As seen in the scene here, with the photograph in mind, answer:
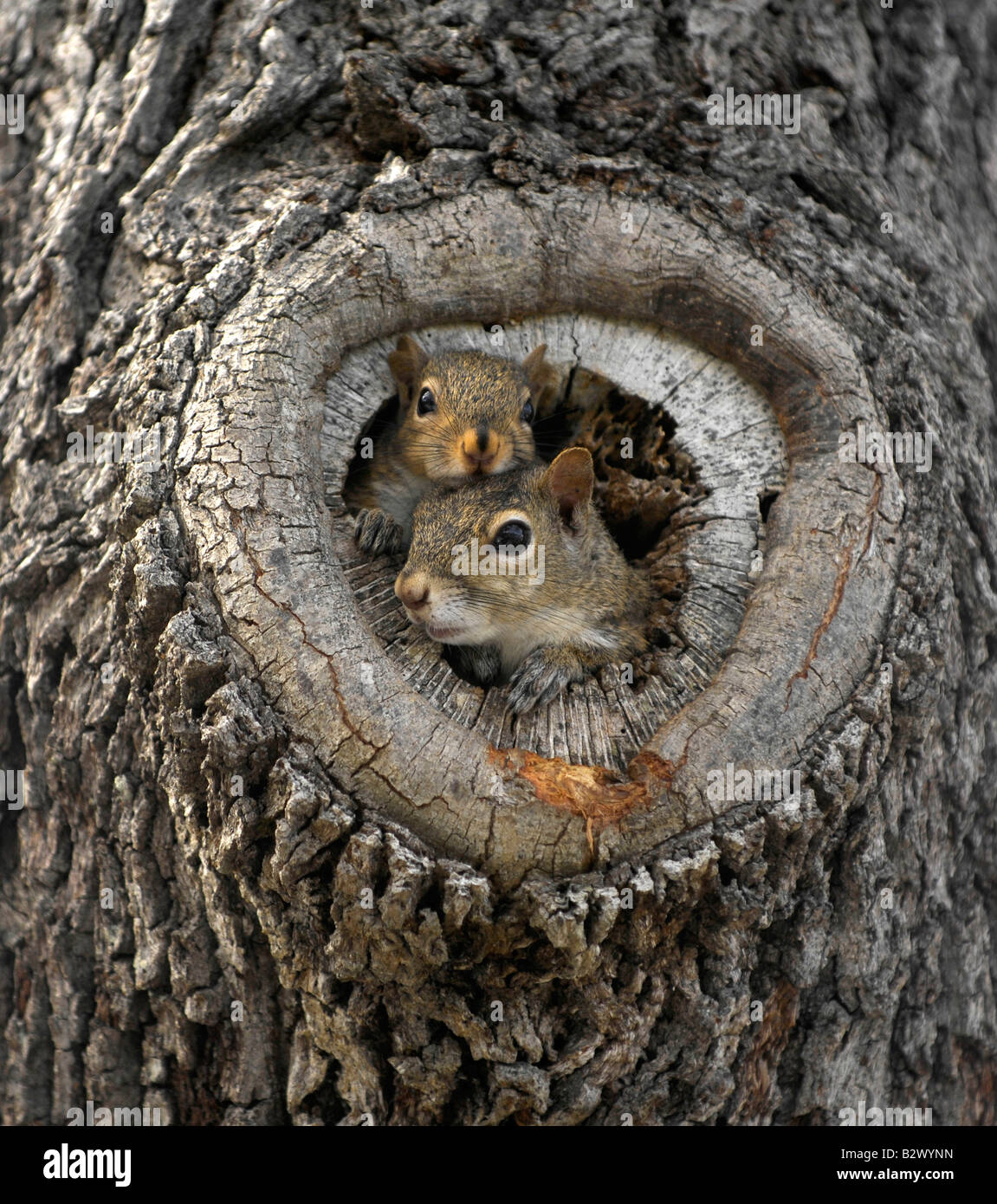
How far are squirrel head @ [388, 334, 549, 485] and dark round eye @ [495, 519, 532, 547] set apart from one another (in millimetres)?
316

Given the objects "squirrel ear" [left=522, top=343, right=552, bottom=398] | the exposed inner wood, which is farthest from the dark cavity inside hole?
"squirrel ear" [left=522, top=343, right=552, bottom=398]

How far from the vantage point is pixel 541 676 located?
3.18m

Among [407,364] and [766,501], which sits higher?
[407,364]

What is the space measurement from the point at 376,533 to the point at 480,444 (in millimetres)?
579

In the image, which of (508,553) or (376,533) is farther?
(508,553)

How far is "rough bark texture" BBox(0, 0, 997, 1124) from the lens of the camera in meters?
2.54

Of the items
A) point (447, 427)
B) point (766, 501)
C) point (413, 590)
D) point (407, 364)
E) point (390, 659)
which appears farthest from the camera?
point (447, 427)

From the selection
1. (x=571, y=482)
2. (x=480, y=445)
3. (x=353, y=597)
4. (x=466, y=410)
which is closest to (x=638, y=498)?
(x=571, y=482)

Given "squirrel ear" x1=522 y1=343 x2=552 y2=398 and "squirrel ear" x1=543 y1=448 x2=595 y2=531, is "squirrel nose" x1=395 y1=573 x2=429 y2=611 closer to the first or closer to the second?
"squirrel ear" x1=543 y1=448 x2=595 y2=531

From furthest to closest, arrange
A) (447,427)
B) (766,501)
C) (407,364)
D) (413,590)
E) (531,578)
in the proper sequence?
(447,427) < (531,578) < (407,364) < (766,501) < (413,590)

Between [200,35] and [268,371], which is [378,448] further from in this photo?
[200,35]

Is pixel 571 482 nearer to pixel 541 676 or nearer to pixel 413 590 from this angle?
pixel 541 676

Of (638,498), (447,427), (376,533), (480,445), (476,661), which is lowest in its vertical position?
(476,661)
